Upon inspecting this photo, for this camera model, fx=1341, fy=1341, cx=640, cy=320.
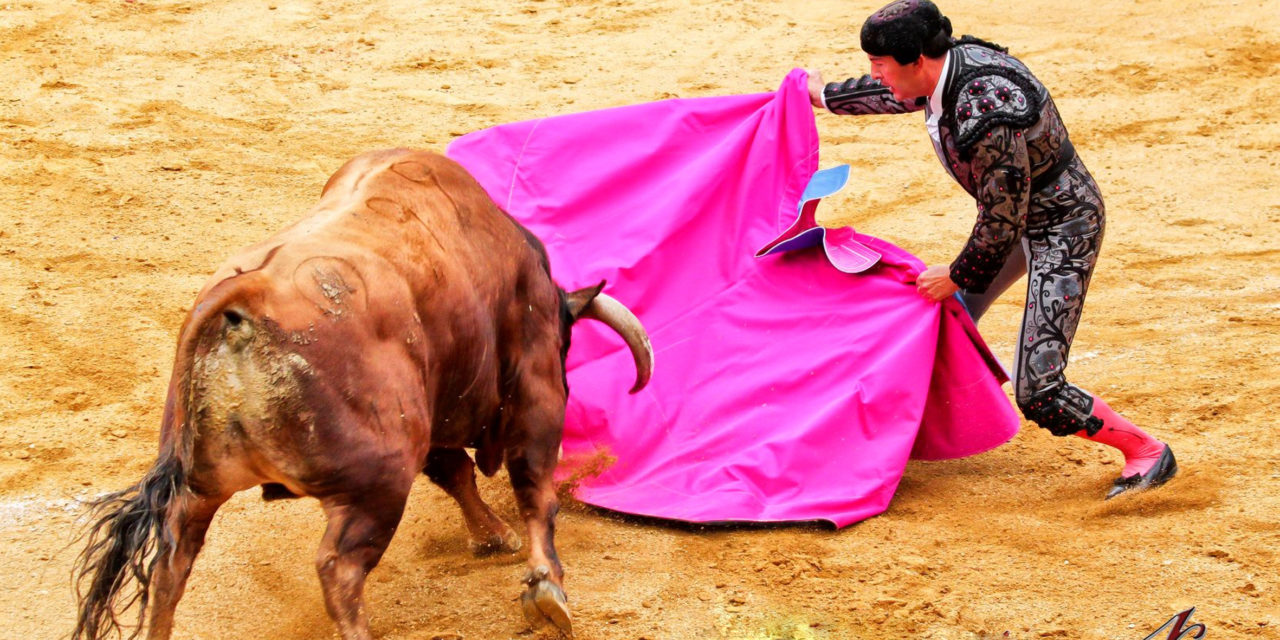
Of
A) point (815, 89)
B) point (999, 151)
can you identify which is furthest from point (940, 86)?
point (815, 89)

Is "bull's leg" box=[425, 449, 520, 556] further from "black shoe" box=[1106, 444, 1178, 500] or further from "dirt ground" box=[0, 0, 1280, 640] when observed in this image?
"black shoe" box=[1106, 444, 1178, 500]

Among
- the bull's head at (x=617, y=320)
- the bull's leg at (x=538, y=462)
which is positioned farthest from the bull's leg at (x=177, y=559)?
the bull's head at (x=617, y=320)

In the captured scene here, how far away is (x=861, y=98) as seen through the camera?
4445 millimetres

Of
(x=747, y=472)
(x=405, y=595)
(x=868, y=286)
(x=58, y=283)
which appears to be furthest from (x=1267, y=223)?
(x=58, y=283)

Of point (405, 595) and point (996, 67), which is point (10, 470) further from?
point (996, 67)

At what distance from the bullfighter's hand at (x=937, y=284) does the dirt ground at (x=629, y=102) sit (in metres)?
0.64

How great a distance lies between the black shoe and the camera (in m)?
4.09

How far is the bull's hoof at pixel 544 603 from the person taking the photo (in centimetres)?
334

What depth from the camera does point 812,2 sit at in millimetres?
9188

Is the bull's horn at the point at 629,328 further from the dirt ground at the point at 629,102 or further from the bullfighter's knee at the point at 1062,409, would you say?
the bullfighter's knee at the point at 1062,409

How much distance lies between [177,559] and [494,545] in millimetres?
1164

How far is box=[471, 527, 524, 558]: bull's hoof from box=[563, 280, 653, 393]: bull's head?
0.59 meters

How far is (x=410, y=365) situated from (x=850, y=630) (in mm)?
1316

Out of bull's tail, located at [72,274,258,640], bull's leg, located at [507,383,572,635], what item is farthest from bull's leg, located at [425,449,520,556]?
bull's tail, located at [72,274,258,640]
